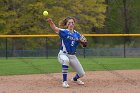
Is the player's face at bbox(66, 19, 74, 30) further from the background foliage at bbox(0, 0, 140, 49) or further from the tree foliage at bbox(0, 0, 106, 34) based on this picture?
the tree foliage at bbox(0, 0, 106, 34)

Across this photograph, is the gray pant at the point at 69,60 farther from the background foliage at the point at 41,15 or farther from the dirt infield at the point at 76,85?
the background foliage at the point at 41,15

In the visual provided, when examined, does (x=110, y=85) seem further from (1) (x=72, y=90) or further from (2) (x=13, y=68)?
(2) (x=13, y=68)

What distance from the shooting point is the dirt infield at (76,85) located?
9406mm

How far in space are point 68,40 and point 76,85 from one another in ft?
3.73

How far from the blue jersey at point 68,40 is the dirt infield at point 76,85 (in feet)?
2.95

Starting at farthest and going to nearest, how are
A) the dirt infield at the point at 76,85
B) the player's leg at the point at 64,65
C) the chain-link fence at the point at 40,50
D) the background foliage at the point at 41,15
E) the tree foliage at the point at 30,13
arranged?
1. the tree foliage at the point at 30,13
2. the background foliage at the point at 41,15
3. the chain-link fence at the point at 40,50
4. the player's leg at the point at 64,65
5. the dirt infield at the point at 76,85

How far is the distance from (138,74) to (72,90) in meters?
3.80

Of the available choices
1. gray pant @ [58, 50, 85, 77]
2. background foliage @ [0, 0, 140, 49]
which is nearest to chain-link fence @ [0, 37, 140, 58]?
background foliage @ [0, 0, 140, 49]

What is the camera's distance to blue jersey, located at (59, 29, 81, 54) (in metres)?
10.1

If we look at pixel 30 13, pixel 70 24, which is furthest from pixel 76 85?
pixel 30 13

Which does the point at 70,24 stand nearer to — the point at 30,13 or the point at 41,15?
the point at 41,15

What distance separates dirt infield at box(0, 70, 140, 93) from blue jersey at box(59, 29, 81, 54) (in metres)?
0.90

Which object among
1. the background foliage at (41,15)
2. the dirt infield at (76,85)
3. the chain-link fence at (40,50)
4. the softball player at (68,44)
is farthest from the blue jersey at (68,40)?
the background foliage at (41,15)

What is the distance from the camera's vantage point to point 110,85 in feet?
33.6
